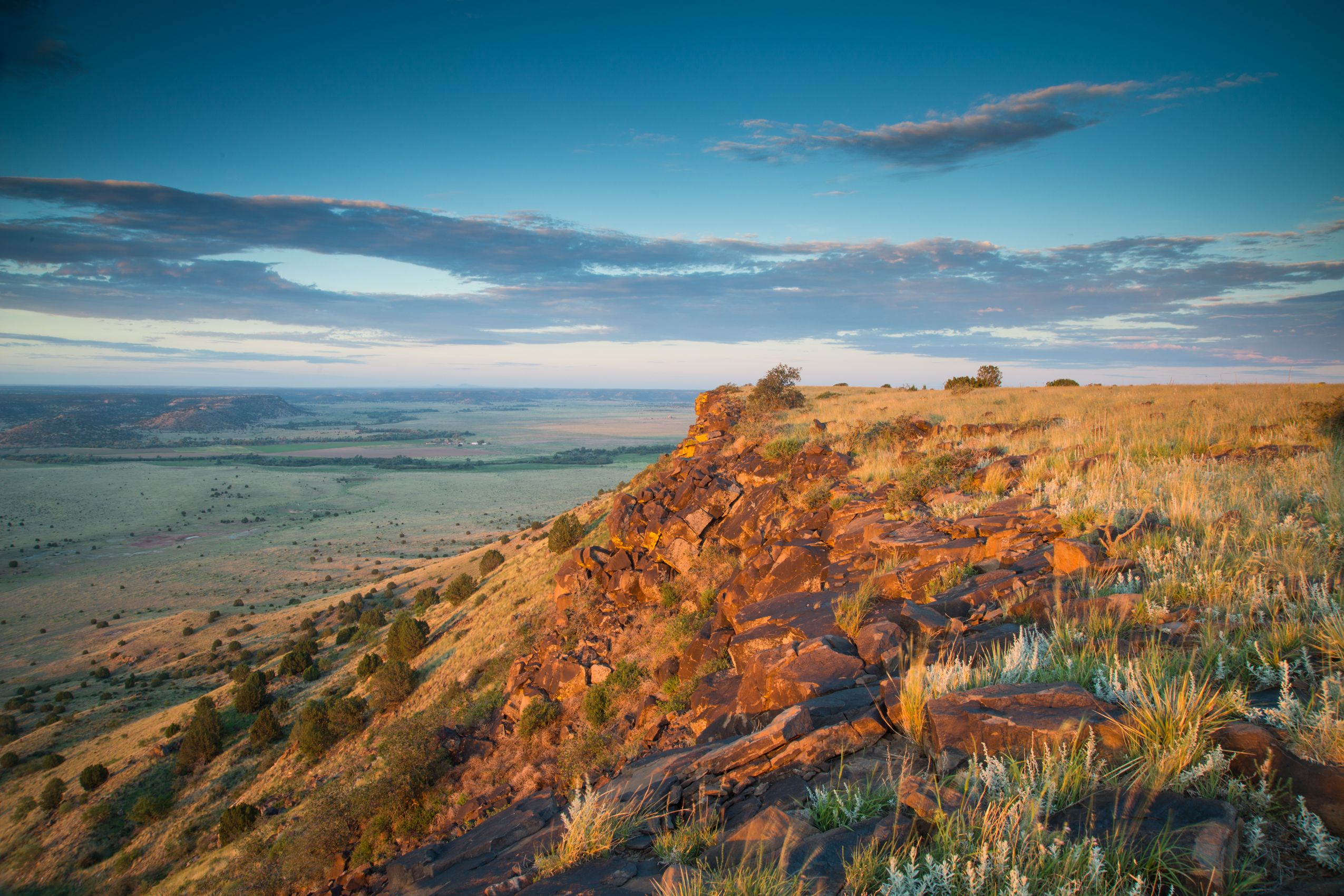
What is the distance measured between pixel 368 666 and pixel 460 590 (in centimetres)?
695

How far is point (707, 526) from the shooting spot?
16.1 meters

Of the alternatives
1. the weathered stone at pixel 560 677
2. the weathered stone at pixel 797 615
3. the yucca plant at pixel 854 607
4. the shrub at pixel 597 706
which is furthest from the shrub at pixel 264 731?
the yucca plant at pixel 854 607

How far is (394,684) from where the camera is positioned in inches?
864

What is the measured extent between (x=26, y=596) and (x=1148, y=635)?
79.6 meters

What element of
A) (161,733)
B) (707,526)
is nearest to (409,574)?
(161,733)

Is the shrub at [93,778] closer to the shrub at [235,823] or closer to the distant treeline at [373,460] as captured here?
the shrub at [235,823]

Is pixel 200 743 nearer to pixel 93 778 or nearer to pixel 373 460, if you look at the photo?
pixel 93 778

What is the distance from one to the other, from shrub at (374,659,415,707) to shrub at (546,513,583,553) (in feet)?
29.8

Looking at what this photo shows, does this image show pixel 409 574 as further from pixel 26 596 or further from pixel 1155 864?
pixel 1155 864

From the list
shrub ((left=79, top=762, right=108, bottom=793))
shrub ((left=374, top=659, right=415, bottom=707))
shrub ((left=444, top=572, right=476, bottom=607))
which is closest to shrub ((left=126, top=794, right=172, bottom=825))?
shrub ((left=79, top=762, right=108, bottom=793))

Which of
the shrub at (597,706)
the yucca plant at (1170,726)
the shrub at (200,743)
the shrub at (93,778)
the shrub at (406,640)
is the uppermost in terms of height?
the yucca plant at (1170,726)

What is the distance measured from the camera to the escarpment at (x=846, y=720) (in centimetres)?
311

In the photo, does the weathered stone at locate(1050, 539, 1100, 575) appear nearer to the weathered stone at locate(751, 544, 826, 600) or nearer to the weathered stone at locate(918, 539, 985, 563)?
the weathered stone at locate(918, 539, 985, 563)

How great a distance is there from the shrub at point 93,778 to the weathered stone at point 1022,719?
33.4 metres
